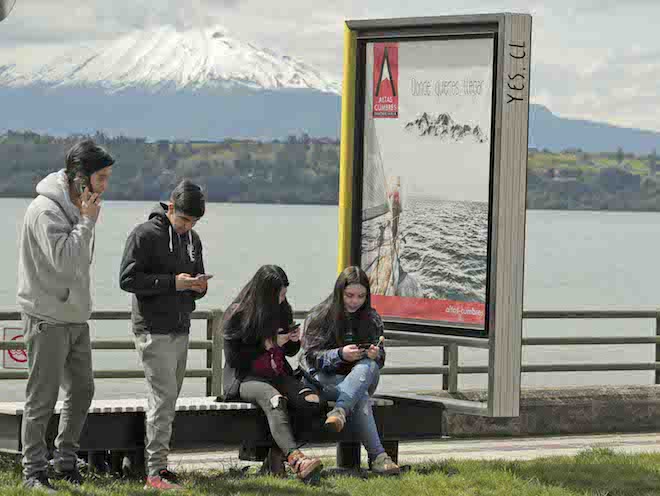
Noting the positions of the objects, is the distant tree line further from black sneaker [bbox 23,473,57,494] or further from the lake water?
black sneaker [bbox 23,473,57,494]

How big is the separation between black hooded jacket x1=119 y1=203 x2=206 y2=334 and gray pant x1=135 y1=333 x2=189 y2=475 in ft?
0.24

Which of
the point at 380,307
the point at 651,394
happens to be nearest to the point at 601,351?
the point at 651,394

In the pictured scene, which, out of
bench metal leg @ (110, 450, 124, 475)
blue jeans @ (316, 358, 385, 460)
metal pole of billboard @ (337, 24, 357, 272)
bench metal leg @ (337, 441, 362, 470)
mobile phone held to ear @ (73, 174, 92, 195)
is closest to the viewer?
mobile phone held to ear @ (73, 174, 92, 195)

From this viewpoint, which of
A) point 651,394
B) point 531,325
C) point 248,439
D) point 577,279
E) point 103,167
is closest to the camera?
point 103,167

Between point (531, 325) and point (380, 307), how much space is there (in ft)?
180

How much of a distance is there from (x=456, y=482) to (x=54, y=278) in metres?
2.89

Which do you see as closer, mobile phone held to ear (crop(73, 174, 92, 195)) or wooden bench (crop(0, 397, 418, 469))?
mobile phone held to ear (crop(73, 174, 92, 195))

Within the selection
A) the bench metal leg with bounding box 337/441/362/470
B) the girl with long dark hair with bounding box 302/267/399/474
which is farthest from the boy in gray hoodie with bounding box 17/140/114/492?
the bench metal leg with bounding box 337/441/362/470

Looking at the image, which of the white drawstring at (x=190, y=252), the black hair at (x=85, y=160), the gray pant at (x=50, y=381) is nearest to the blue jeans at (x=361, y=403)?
the white drawstring at (x=190, y=252)

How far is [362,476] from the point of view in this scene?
344 inches

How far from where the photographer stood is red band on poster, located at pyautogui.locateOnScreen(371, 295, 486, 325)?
9.32m

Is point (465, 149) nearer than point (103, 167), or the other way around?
point (103, 167)

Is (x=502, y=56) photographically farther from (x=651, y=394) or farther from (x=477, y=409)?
(x=651, y=394)

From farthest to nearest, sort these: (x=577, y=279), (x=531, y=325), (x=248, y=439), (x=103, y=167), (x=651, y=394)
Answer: (x=577, y=279) → (x=531, y=325) → (x=651, y=394) → (x=248, y=439) → (x=103, y=167)
